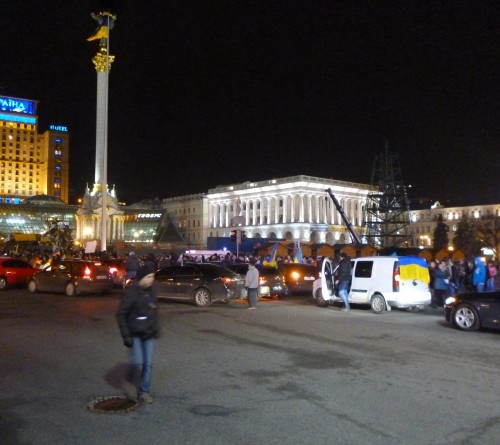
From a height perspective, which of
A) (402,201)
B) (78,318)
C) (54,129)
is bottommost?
(78,318)

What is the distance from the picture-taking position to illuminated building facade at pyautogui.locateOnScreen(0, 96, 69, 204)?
141750mm

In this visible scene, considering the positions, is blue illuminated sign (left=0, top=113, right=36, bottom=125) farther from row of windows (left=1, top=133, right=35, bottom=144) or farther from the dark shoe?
the dark shoe

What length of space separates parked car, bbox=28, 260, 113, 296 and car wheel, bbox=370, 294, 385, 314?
10.9 meters

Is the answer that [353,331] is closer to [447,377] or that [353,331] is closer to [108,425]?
[447,377]

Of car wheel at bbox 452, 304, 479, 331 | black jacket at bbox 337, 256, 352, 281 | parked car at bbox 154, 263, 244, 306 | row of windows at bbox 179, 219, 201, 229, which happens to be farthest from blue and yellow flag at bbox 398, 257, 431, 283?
row of windows at bbox 179, 219, 201, 229

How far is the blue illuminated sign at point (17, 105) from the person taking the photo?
142000mm

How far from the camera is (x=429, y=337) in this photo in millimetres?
12055

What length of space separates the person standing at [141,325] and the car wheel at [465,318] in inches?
356

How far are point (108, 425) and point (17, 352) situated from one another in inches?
188

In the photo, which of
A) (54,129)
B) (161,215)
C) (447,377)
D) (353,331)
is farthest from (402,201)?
(54,129)

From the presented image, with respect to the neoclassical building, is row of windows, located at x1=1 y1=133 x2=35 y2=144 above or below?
above

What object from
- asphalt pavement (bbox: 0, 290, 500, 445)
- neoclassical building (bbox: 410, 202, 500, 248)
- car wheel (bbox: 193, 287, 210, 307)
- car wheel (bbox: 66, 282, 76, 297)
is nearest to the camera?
asphalt pavement (bbox: 0, 290, 500, 445)

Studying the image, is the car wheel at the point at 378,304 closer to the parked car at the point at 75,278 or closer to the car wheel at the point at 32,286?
the parked car at the point at 75,278

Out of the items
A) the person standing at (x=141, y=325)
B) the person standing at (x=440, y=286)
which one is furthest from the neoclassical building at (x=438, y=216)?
the person standing at (x=141, y=325)
